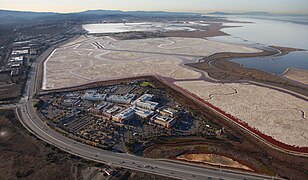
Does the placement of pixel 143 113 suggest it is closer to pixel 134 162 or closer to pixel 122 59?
pixel 134 162

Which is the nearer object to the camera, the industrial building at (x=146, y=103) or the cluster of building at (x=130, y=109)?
the cluster of building at (x=130, y=109)

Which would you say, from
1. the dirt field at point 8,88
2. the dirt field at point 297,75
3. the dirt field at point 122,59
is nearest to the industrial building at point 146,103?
the dirt field at point 122,59

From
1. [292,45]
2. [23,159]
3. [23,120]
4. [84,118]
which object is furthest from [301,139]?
[292,45]

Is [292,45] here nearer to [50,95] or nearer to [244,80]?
[244,80]

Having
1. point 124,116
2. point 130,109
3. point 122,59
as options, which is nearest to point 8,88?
point 130,109

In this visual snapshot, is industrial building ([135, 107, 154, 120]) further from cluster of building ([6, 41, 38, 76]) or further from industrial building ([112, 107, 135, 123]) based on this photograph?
cluster of building ([6, 41, 38, 76])

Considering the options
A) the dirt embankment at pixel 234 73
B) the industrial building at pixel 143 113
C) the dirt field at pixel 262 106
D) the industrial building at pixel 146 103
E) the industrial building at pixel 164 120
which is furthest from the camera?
the dirt embankment at pixel 234 73

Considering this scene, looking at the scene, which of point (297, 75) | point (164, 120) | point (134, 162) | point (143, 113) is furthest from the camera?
point (297, 75)

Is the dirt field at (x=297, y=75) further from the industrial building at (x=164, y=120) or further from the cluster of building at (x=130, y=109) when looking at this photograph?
the industrial building at (x=164, y=120)
